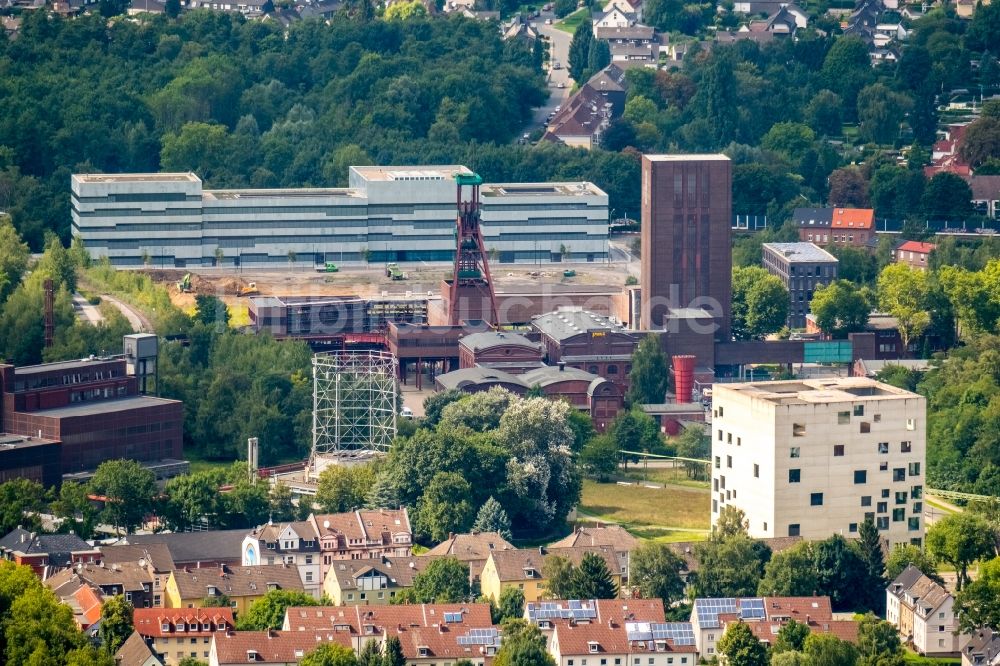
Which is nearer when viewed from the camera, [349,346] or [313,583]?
[313,583]

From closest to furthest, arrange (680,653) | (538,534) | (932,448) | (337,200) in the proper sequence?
(680,653)
(538,534)
(932,448)
(337,200)

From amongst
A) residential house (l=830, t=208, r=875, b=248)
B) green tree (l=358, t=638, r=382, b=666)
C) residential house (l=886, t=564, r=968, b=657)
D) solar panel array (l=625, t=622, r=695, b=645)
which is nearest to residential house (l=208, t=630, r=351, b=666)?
green tree (l=358, t=638, r=382, b=666)

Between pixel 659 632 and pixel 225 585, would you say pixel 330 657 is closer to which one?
pixel 659 632

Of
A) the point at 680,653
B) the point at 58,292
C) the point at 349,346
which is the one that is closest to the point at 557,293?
the point at 349,346

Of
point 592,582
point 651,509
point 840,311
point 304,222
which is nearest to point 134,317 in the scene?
point 304,222

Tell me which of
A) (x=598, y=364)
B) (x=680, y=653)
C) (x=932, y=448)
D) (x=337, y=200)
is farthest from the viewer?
(x=337, y=200)

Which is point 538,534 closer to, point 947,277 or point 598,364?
point 598,364

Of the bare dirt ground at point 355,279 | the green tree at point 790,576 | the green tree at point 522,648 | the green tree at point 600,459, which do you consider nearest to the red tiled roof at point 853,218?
the bare dirt ground at point 355,279

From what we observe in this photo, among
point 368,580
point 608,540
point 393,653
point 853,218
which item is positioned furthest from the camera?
point 853,218
